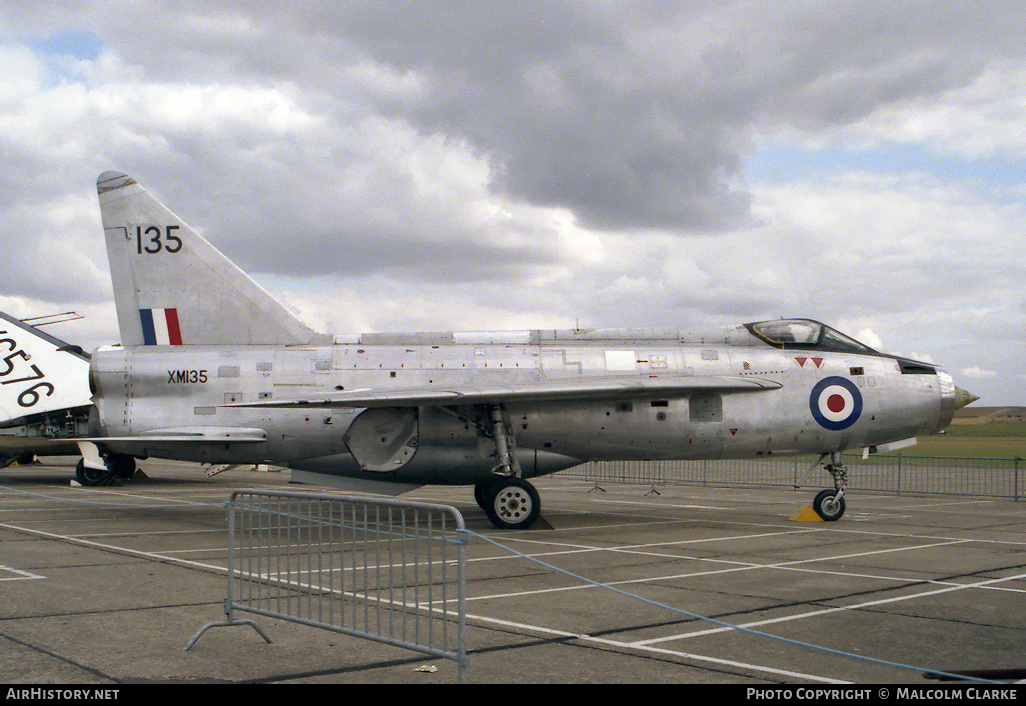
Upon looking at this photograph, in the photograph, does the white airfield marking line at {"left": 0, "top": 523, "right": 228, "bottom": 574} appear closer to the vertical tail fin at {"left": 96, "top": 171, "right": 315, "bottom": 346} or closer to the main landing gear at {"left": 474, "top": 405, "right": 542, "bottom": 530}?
the vertical tail fin at {"left": 96, "top": 171, "right": 315, "bottom": 346}

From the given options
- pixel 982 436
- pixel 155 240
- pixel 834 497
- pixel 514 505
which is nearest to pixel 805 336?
pixel 834 497

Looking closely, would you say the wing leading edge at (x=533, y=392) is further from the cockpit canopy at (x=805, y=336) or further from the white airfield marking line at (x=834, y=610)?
the white airfield marking line at (x=834, y=610)

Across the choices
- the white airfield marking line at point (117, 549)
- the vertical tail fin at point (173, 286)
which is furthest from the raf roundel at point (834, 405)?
the white airfield marking line at point (117, 549)

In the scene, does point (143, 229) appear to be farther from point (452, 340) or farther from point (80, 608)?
point (80, 608)

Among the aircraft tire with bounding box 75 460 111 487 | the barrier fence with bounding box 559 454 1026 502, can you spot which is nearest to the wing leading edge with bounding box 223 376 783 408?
the barrier fence with bounding box 559 454 1026 502

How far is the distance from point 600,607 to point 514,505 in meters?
5.34

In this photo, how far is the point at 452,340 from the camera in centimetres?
1399

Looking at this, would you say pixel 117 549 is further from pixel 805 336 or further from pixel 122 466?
pixel 122 466

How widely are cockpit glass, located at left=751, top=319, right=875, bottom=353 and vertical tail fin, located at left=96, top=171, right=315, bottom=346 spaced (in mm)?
7625

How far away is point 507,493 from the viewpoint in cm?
1240

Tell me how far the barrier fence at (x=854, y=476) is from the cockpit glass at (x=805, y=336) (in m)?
9.12

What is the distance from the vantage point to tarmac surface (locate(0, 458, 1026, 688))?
5.22 metres
